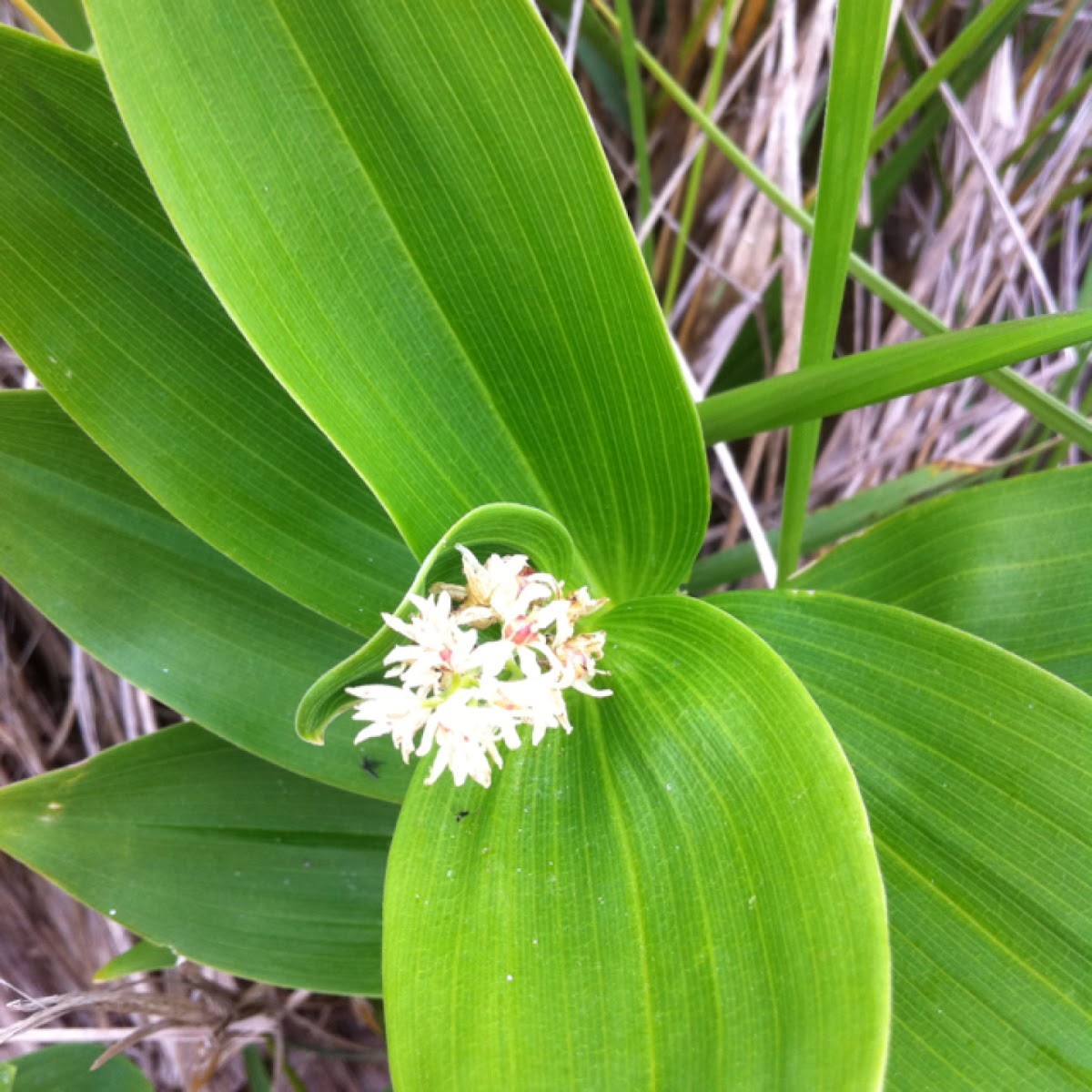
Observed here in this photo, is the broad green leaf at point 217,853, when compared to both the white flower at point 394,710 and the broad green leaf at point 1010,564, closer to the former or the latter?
the white flower at point 394,710

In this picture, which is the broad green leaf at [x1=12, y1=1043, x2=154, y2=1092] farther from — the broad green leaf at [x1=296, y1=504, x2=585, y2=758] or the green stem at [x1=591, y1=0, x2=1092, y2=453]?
the green stem at [x1=591, y1=0, x2=1092, y2=453]

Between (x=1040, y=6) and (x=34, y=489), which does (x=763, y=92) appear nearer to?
(x=1040, y=6)

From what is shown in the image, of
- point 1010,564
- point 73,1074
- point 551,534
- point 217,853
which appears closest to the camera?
point 551,534

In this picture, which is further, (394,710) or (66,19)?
(66,19)

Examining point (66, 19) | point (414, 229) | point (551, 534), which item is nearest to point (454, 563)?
point (551, 534)

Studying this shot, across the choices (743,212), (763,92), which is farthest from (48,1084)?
(763,92)

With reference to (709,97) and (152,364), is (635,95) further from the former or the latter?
(152,364)

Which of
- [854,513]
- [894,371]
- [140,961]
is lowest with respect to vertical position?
[140,961]
